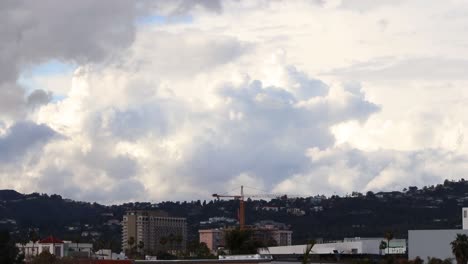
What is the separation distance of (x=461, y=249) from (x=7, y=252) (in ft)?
203

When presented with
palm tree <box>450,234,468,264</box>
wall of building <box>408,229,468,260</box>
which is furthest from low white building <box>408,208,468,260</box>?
palm tree <box>450,234,468,264</box>

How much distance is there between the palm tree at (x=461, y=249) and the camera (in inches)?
6053

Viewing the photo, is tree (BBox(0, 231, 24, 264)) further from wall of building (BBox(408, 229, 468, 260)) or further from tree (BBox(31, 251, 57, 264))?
wall of building (BBox(408, 229, 468, 260))

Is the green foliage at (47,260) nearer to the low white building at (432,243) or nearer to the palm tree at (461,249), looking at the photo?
the low white building at (432,243)

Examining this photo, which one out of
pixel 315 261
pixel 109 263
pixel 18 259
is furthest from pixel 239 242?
pixel 18 259

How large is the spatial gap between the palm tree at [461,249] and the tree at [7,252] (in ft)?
197

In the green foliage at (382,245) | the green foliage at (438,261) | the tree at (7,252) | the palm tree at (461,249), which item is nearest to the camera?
the palm tree at (461,249)

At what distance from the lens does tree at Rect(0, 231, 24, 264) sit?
533 feet

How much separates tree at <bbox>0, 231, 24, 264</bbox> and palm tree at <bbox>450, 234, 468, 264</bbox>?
6015 cm

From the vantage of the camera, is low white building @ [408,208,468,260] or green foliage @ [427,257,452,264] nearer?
green foliage @ [427,257,452,264]

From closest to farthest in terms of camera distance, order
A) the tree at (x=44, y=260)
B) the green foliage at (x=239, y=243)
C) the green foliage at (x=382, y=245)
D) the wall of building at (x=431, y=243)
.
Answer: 1. the wall of building at (x=431, y=243)
2. the tree at (x=44, y=260)
3. the green foliage at (x=239, y=243)
4. the green foliage at (x=382, y=245)

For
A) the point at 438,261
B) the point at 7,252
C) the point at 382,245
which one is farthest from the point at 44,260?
the point at 438,261

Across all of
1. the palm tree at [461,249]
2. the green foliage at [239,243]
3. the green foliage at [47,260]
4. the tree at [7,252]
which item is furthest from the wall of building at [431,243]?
the tree at [7,252]

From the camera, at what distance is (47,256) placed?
18350 centimetres
